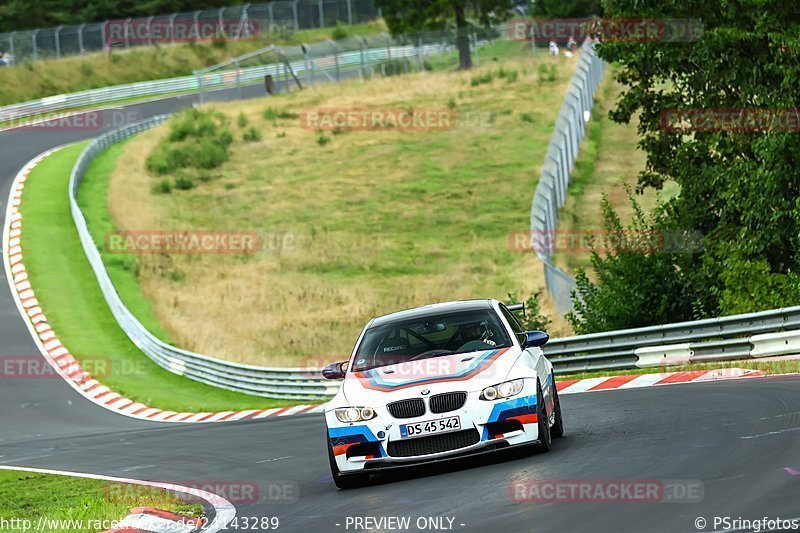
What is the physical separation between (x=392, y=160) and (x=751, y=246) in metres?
30.2

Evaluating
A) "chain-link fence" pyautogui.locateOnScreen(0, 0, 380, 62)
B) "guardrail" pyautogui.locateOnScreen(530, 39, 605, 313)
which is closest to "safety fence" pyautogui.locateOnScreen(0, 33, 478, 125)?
"chain-link fence" pyautogui.locateOnScreen(0, 0, 380, 62)

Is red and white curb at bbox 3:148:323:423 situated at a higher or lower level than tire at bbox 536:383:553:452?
lower

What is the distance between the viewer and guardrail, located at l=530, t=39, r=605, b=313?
26.8m

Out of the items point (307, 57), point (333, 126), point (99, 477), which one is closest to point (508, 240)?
point (333, 126)

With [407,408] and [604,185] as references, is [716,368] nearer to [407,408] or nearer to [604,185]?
[407,408]

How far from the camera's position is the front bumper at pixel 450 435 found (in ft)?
34.0

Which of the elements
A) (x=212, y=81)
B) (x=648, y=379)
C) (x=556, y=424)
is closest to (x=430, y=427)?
(x=556, y=424)

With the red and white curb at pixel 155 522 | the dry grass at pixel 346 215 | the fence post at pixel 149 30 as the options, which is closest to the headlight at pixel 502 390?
the red and white curb at pixel 155 522

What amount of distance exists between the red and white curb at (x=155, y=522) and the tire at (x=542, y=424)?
2.90 metres

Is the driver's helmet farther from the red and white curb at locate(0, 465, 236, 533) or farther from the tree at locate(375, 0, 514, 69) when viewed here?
the tree at locate(375, 0, 514, 69)

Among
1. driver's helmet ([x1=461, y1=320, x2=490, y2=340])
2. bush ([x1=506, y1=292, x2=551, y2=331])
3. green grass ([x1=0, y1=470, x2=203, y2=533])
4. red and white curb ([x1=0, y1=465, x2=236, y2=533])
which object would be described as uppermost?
driver's helmet ([x1=461, y1=320, x2=490, y2=340])

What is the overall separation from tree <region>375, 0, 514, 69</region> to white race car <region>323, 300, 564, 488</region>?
185ft

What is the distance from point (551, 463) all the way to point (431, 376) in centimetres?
125

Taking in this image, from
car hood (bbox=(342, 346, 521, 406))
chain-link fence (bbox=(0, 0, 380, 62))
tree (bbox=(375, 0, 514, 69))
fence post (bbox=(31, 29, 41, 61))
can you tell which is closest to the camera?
car hood (bbox=(342, 346, 521, 406))
